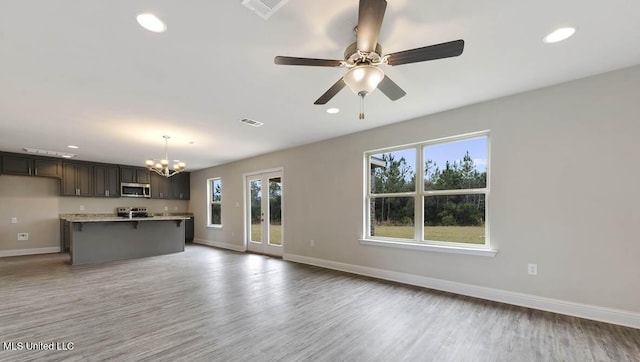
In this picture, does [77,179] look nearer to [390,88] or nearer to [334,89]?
[334,89]

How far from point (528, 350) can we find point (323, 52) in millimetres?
3019

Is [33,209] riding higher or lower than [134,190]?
lower

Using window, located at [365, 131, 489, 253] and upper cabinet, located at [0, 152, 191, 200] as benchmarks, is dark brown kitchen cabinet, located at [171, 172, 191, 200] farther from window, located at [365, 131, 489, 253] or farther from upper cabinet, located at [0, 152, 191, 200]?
window, located at [365, 131, 489, 253]

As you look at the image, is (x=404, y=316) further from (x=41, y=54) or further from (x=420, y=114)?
(x=41, y=54)

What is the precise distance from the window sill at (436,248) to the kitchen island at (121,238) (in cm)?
505

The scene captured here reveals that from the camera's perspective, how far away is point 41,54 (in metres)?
2.28

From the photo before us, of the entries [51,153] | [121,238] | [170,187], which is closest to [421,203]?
[121,238]

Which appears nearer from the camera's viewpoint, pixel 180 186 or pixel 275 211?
pixel 275 211

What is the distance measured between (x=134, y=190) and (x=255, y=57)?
7.91m

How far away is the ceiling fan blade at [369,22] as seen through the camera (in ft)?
4.93

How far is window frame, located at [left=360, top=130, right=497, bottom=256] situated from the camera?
11.7ft

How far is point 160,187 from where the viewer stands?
28.9 feet

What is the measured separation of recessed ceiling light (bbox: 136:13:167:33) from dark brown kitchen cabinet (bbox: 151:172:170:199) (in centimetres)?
789

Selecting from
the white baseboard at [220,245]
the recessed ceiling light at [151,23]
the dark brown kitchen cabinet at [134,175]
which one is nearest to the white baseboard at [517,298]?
the white baseboard at [220,245]
